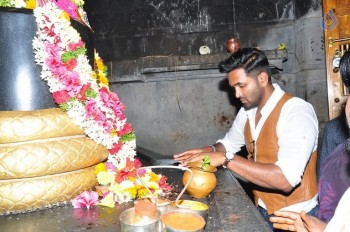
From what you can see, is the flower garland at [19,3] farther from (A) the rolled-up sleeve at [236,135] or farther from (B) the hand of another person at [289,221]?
(A) the rolled-up sleeve at [236,135]

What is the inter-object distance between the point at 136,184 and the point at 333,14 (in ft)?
12.8

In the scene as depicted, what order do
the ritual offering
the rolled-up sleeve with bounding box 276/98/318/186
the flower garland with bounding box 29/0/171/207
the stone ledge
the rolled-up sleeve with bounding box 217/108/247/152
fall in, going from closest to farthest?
the ritual offering
the flower garland with bounding box 29/0/171/207
the rolled-up sleeve with bounding box 276/98/318/186
the rolled-up sleeve with bounding box 217/108/247/152
the stone ledge

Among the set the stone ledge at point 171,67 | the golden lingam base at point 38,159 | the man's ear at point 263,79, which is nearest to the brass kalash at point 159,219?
the golden lingam base at point 38,159

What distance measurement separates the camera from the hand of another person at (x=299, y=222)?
5.68ft

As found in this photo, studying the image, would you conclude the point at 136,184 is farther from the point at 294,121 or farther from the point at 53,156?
the point at 294,121

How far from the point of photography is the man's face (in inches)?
112

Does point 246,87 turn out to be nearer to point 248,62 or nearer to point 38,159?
point 248,62

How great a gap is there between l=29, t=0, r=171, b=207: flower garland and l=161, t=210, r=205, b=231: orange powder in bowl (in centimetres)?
53

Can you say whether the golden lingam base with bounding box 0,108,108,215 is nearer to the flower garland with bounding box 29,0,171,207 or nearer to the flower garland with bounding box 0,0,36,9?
the flower garland with bounding box 29,0,171,207

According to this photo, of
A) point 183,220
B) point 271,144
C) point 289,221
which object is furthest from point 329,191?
point 183,220

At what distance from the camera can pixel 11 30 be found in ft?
6.52

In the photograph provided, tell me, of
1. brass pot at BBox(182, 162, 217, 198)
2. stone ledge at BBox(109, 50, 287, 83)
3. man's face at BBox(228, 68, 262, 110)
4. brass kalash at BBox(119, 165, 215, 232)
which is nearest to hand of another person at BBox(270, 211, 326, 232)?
brass pot at BBox(182, 162, 217, 198)

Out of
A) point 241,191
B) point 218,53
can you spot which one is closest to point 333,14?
point 218,53

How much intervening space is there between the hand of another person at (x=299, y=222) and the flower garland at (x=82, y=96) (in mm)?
780
